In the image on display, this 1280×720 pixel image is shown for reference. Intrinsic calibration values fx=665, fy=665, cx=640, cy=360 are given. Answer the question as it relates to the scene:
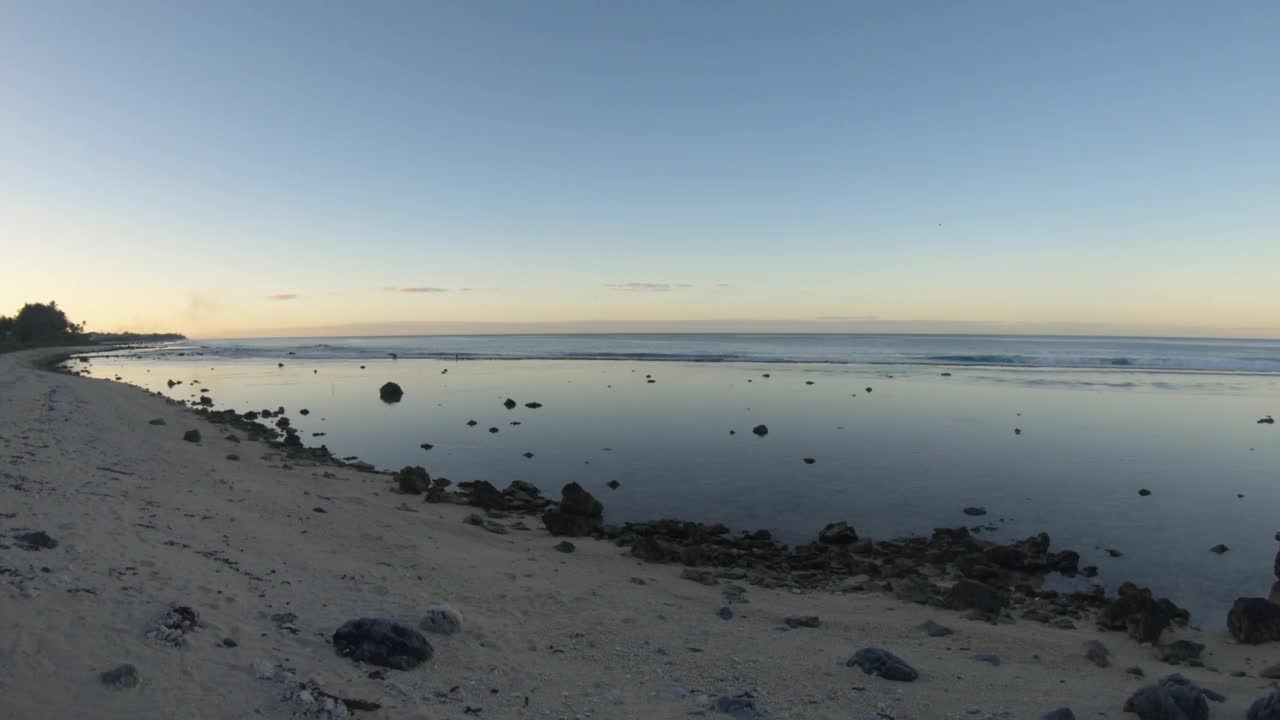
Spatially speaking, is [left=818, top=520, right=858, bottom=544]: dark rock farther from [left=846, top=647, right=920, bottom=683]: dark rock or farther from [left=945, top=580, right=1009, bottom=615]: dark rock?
[left=846, top=647, right=920, bottom=683]: dark rock

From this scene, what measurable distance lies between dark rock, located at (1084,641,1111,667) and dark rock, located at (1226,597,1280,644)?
2605 mm

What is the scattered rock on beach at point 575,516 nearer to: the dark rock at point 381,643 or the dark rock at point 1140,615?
the dark rock at point 381,643

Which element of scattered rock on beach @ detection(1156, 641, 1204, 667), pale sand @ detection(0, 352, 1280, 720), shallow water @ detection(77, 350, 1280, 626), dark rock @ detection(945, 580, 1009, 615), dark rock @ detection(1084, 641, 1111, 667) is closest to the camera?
pale sand @ detection(0, 352, 1280, 720)

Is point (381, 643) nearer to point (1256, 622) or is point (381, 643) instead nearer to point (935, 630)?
point (935, 630)

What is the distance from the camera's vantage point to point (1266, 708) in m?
7.38

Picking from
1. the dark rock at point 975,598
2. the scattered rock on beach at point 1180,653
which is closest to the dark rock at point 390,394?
the dark rock at point 975,598

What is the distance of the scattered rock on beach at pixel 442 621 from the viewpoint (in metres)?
8.38

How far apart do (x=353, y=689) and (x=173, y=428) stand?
23.3 meters

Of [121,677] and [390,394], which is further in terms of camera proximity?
[390,394]

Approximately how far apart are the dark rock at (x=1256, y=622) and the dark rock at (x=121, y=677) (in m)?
14.7

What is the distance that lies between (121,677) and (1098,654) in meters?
11.8

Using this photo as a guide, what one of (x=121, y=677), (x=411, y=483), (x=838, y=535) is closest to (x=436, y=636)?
(x=121, y=677)

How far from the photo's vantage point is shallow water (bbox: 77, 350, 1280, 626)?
1658 cm

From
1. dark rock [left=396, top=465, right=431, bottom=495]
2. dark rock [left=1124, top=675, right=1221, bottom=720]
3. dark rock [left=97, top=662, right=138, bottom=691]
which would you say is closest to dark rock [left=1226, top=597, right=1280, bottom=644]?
dark rock [left=1124, top=675, right=1221, bottom=720]
